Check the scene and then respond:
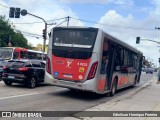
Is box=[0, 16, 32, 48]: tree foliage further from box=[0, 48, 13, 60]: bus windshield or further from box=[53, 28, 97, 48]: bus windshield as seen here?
box=[53, 28, 97, 48]: bus windshield

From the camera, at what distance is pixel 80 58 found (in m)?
15.1

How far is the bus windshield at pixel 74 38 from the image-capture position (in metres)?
15.1

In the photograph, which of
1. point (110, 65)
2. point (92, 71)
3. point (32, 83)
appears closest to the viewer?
point (92, 71)

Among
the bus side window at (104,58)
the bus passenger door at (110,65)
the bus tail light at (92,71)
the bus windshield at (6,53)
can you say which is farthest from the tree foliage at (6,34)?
the bus tail light at (92,71)

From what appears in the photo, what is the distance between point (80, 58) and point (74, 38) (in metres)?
1.06

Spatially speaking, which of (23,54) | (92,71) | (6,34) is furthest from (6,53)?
(6,34)

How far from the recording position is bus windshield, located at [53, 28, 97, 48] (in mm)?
15109

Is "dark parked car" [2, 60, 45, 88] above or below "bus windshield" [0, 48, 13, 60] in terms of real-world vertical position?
below

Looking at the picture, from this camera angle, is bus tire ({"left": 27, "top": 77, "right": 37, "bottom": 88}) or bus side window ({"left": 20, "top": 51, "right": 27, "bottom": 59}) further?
bus side window ({"left": 20, "top": 51, "right": 27, "bottom": 59})

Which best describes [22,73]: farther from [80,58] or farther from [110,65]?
[110,65]

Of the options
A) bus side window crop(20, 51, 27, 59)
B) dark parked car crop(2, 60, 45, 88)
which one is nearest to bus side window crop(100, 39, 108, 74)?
dark parked car crop(2, 60, 45, 88)

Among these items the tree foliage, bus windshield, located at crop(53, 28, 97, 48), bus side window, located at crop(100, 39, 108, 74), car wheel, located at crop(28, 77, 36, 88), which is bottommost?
car wheel, located at crop(28, 77, 36, 88)

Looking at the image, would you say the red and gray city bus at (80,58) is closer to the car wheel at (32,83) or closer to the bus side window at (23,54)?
the car wheel at (32,83)

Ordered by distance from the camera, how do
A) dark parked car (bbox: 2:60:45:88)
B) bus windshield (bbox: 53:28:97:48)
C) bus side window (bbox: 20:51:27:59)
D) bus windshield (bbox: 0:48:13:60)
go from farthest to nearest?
bus side window (bbox: 20:51:27:59) < bus windshield (bbox: 0:48:13:60) < dark parked car (bbox: 2:60:45:88) < bus windshield (bbox: 53:28:97:48)
